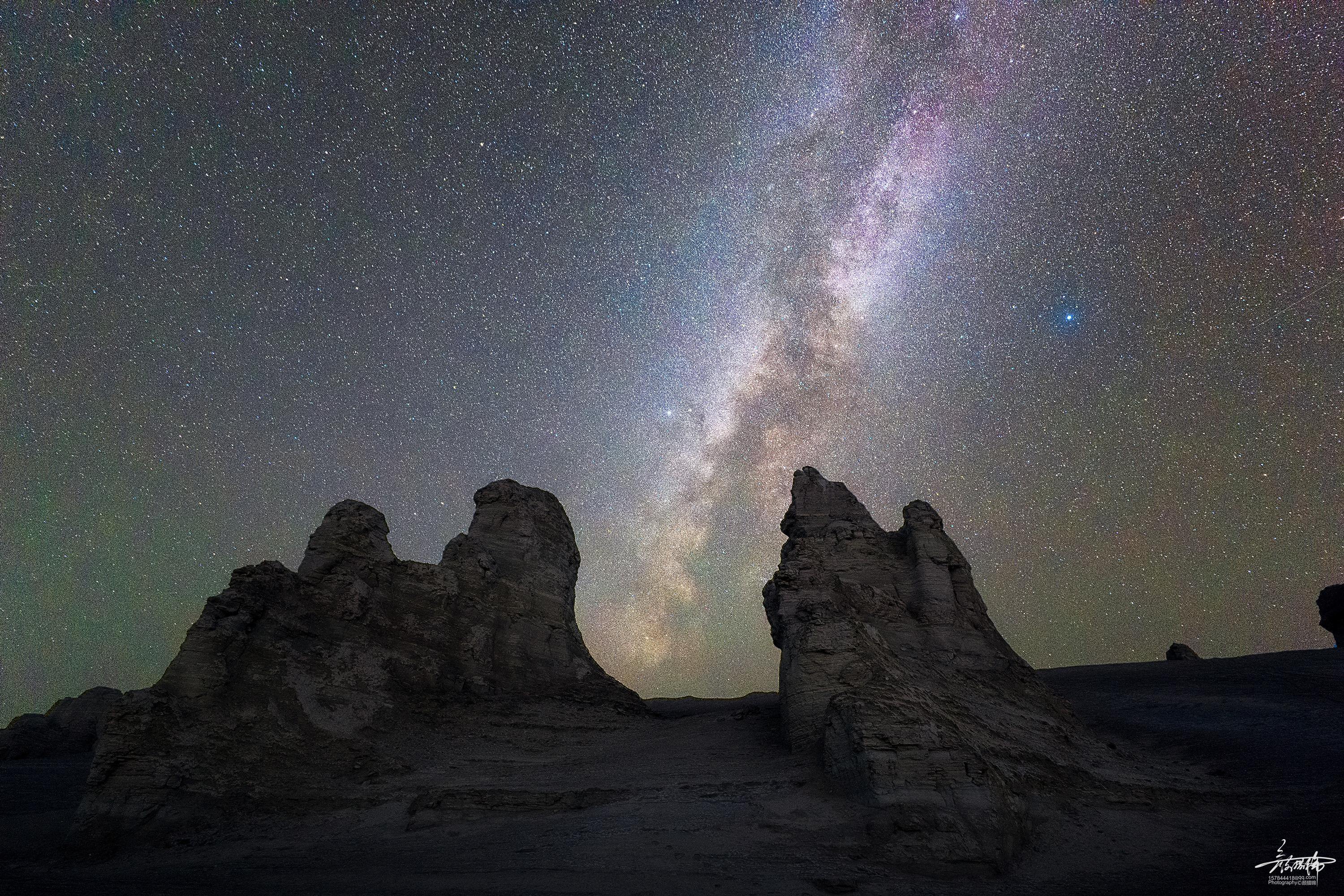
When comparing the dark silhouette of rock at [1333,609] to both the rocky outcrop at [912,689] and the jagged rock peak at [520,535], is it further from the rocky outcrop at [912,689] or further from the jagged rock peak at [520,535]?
the jagged rock peak at [520,535]

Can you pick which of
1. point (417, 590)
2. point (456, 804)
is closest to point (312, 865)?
point (456, 804)

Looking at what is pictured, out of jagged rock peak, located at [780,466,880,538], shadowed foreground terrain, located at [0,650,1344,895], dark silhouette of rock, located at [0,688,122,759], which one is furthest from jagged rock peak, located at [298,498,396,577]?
dark silhouette of rock, located at [0,688,122,759]

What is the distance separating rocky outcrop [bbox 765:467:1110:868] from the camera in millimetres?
12867

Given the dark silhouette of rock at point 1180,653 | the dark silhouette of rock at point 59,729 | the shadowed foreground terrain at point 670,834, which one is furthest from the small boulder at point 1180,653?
the dark silhouette of rock at point 59,729

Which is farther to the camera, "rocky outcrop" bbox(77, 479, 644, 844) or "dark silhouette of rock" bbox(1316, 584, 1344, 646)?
"dark silhouette of rock" bbox(1316, 584, 1344, 646)

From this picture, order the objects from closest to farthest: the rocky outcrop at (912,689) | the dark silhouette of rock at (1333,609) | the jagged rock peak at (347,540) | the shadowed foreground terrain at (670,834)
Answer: the shadowed foreground terrain at (670,834) < the rocky outcrop at (912,689) < the jagged rock peak at (347,540) < the dark silhouette of rock at (1333,609)

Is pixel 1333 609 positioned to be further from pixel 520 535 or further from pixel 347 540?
pixel 347 540

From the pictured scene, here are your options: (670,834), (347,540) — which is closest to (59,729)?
(347,540)

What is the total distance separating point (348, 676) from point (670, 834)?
1346cm

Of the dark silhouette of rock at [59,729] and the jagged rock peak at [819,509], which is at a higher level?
the jagged rock peak at [819,509]

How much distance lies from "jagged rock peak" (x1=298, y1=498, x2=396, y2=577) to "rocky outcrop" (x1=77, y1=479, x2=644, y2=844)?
0.07 metres

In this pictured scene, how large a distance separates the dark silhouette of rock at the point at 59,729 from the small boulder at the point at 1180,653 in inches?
2895

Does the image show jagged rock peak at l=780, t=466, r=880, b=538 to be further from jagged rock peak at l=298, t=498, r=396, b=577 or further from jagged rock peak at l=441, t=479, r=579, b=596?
jagged rock peak at l=298, t=498, r=396, b=577

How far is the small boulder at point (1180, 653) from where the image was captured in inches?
1898
